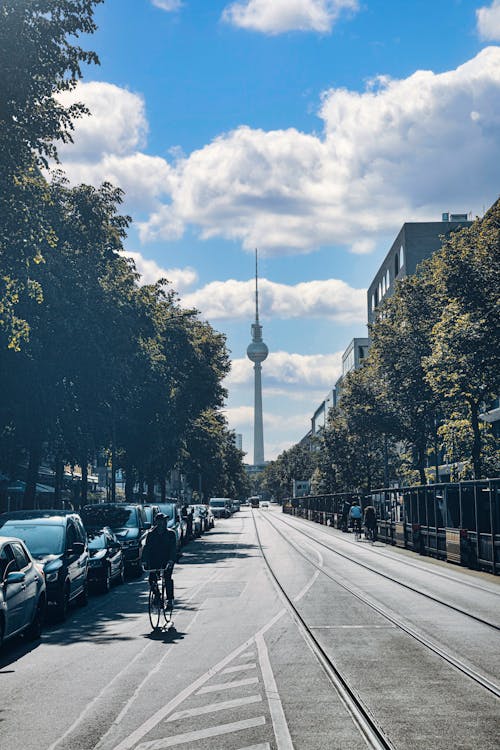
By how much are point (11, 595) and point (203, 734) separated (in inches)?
211

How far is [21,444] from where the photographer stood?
119 feet

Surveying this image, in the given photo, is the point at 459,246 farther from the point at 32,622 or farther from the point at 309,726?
the point at 309,726

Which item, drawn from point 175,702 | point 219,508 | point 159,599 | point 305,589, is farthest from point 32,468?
point 219,508

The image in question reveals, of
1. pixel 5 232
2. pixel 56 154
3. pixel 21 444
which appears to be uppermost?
pixel 56 154

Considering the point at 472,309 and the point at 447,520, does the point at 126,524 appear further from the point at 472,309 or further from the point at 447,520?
the point at 472,309

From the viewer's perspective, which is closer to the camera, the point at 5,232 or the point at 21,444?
the point at 5,232

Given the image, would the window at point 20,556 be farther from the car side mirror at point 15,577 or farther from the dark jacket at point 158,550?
the dark jacket at point 158,550

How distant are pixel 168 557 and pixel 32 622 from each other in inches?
88.2

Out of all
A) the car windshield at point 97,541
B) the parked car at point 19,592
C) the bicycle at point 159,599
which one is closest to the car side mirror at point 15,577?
the parked car at point 19,592

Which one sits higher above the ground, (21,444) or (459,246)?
(459,246)

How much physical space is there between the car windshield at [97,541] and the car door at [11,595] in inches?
313

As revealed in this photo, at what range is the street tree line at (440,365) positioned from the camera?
30.4m

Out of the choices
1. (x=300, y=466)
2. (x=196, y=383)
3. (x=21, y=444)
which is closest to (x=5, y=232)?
(x=21, y=444)

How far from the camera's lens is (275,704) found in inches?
355
